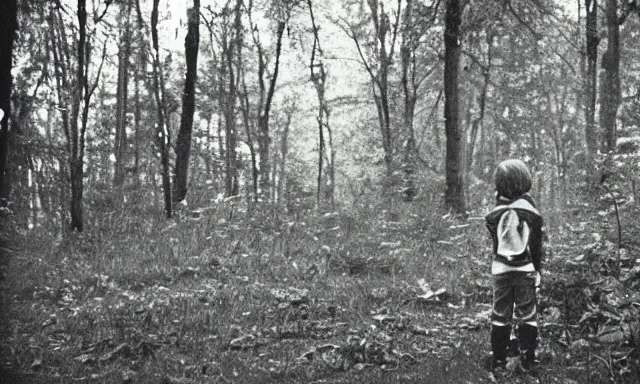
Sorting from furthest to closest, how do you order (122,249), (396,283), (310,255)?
(122,249) < (310,255) < (396,283)

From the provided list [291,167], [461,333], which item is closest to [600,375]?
[461,333]

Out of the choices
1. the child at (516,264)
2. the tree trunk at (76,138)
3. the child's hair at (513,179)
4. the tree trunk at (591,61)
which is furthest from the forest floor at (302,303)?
the tree trunk at (591,61)

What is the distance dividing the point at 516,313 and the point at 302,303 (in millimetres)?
3025

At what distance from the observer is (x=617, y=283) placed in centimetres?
478

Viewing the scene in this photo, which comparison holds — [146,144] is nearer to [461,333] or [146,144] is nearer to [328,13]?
[328,13]

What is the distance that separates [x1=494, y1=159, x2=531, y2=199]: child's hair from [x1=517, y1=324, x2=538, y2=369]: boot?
45.9 inches

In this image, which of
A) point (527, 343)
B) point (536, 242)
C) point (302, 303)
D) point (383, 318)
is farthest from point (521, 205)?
point (302, 303)

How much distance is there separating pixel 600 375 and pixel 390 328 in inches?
99.3

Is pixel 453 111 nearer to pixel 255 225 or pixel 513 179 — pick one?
pixel 255 225

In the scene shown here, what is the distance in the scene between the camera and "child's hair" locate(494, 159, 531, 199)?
485cm

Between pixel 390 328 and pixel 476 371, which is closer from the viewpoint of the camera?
pixel 476 371

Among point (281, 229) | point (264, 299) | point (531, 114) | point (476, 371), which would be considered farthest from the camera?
point (531, 114)

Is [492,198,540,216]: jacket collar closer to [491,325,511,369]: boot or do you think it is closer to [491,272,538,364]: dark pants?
Answer: [491,272,538,364]: dark pants

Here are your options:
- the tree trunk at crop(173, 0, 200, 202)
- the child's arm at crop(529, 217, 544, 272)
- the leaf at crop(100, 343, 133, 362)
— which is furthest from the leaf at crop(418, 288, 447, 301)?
the tree trunk at crop(173, 0, 200, 202)
